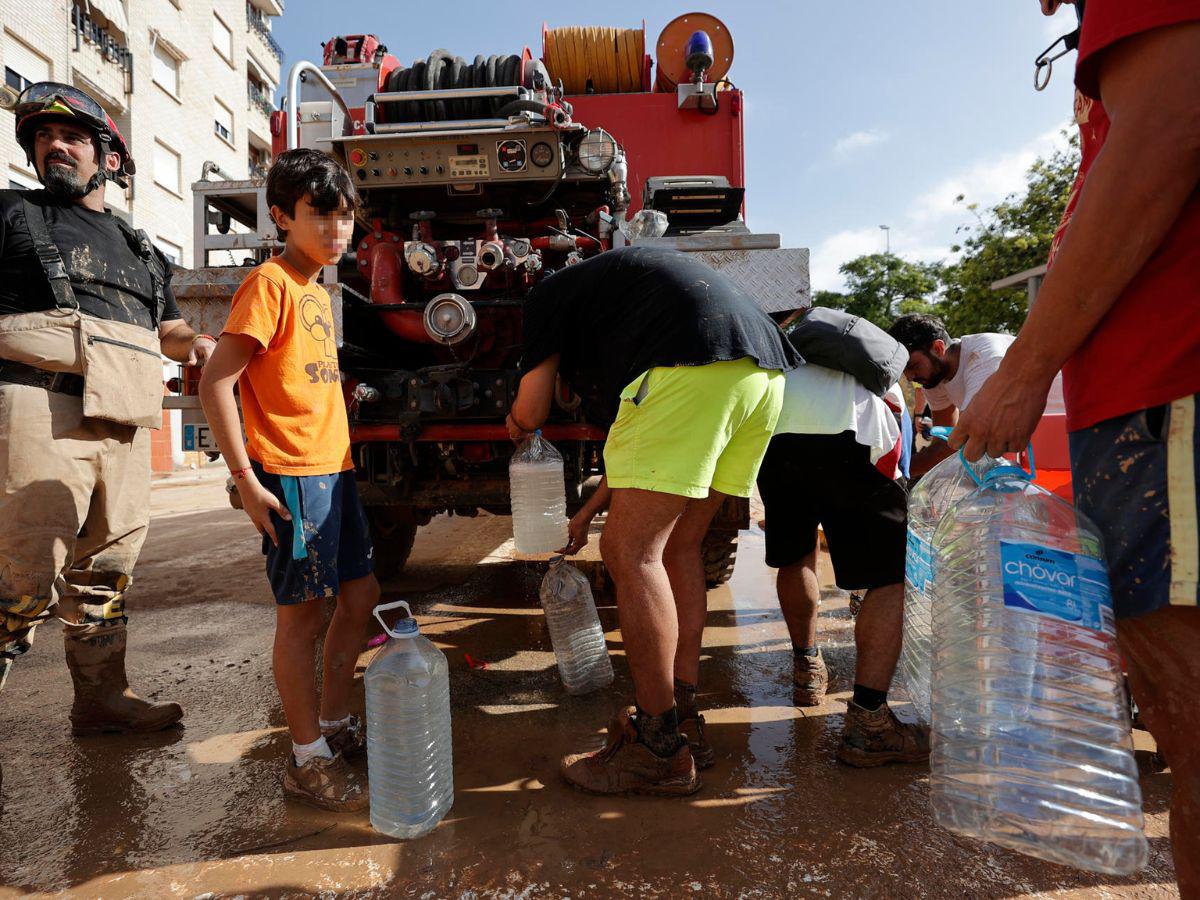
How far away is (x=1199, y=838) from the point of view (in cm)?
103

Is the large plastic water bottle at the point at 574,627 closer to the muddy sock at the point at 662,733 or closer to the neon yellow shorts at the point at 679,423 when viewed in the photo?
the muddy sock at the point at 662,733

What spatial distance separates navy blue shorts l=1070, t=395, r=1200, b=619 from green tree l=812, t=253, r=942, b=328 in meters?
37.3

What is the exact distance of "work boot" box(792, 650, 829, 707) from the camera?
9.18 ft

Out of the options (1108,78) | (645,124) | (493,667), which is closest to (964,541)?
(1108,78)

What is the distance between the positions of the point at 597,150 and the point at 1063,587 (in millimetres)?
3329

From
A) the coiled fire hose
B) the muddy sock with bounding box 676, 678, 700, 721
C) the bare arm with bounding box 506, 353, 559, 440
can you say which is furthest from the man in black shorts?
the coiled fire hose

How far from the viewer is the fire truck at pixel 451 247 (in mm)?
3365

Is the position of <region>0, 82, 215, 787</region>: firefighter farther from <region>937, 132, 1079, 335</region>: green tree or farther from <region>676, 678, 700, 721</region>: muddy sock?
<region>937, 132, 1079, 335</region>: green tree

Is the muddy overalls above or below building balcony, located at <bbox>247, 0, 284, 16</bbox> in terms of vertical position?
below

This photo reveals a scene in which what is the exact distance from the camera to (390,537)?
15.0ft

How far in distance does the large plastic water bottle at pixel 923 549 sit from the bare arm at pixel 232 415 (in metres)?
1.87

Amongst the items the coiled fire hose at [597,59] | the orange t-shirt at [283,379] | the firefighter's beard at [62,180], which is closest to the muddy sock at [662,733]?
the orange t-shirt at [283,379]

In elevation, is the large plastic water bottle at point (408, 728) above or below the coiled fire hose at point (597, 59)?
below

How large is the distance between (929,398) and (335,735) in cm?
361
